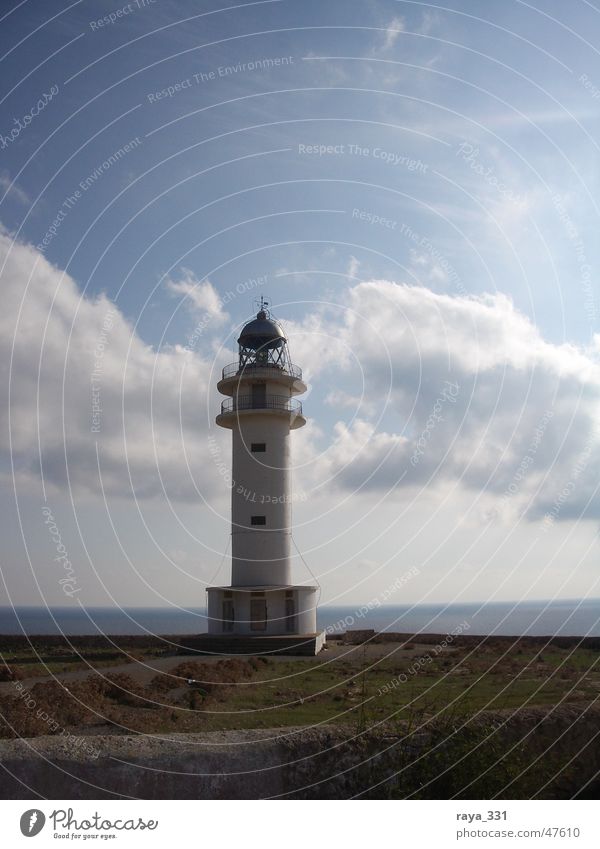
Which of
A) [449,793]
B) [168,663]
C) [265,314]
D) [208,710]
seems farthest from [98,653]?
[449,793]

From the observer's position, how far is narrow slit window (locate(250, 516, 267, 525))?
30272mm

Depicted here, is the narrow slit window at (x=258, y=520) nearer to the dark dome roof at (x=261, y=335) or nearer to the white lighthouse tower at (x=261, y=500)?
the white lighthouse tower at (x=261, y=500)

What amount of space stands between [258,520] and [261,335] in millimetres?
8395

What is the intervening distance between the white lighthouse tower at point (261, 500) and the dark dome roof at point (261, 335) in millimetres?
45

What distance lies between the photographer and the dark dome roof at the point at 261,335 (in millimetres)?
32656

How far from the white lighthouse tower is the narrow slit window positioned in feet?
0.14

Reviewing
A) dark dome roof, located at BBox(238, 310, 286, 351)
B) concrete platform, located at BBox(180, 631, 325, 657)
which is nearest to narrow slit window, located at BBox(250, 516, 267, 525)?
concrete platform, located at BBox(180, 631, 325, 657)

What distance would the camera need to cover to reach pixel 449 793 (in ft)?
29.7

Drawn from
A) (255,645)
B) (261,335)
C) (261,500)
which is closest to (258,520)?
(261,500)

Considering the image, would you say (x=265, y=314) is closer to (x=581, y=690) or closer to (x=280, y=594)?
(x=280, y=594)

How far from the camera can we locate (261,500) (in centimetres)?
3050

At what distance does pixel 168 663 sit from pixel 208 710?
9.69 m

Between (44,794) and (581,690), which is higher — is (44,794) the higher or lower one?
the lower one
